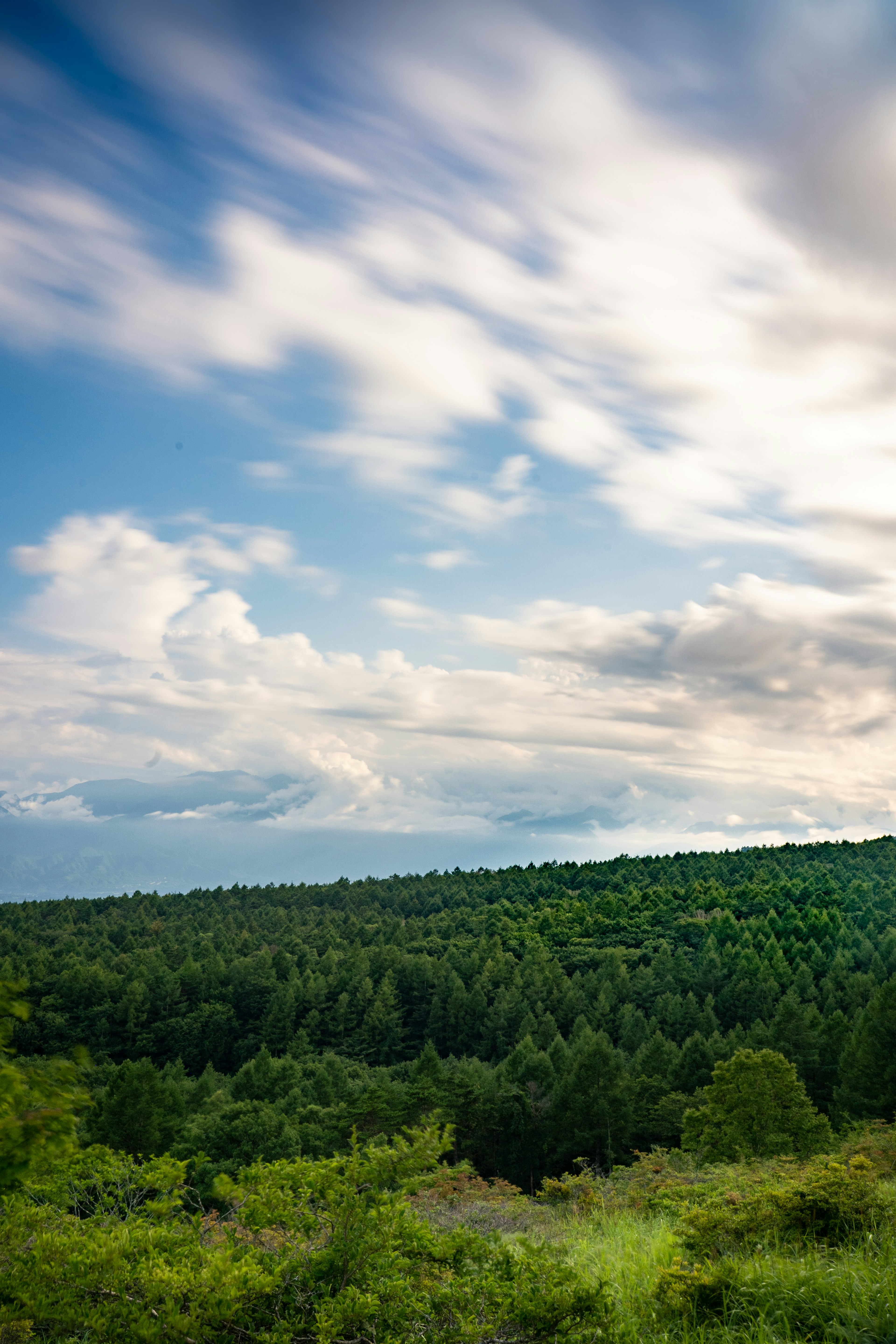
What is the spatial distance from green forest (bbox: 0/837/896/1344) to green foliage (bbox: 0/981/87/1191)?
42 millimetres

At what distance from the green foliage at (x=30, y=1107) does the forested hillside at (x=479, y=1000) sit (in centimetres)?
3736

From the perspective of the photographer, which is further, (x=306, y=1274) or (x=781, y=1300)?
(x=306, y=1274)

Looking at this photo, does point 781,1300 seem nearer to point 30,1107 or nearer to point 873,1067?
point 30,1107

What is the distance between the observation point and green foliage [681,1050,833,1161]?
124 feet

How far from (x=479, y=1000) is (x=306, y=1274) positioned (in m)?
91.7

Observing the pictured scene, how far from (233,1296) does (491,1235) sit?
386 cm

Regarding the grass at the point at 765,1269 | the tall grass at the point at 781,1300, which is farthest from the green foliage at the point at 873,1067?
the tall grass at the point at 781,1300

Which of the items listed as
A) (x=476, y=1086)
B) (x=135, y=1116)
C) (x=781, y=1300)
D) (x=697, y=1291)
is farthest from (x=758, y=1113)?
(x=135, y=1116)

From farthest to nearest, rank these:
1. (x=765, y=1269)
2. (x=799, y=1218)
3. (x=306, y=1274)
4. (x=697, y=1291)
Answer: (x=799, y=1218), (x=765, y=1269), (x=697, y=1291), (x=306, y=1274)

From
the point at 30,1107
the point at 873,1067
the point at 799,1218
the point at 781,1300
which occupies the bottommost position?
the point at 873,1067

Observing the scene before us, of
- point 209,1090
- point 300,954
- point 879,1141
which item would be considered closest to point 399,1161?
point 879,1141

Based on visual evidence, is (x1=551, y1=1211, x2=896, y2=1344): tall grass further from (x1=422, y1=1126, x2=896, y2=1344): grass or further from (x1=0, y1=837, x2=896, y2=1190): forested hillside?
(x1=0, y1=837, x2=896, y2=1190): forested hillside

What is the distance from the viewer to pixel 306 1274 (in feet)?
30.2

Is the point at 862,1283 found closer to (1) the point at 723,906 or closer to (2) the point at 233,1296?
(2) the point at 233,1296
